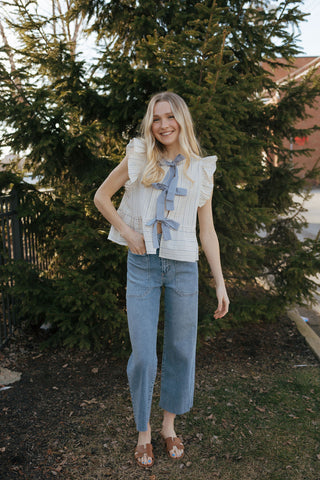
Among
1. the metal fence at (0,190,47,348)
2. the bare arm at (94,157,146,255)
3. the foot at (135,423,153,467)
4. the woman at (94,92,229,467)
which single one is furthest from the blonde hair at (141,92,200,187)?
the metal fence at (0,190,47,348)

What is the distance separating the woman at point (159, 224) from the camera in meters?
2.27

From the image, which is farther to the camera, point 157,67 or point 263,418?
point 157,67

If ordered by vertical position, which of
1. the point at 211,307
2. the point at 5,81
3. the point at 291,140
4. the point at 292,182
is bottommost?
the point at 211,307

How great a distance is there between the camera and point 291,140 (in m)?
4.99

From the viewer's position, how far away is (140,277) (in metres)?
2.29

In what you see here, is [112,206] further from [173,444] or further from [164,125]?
[173,444]

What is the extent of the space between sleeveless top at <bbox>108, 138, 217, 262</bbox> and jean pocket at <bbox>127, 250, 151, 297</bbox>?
0.09 m

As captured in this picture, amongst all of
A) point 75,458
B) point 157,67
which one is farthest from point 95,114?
point 75,458

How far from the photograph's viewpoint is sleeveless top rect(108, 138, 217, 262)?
2.26m

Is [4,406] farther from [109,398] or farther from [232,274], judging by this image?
[232,274]

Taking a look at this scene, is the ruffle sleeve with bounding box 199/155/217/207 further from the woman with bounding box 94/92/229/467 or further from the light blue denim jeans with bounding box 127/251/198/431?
the light blue denim jeans with bounding box 127/251/198/431

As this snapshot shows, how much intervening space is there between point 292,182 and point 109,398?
3217 millimetres

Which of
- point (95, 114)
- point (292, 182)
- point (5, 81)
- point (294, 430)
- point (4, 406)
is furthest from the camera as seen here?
point (292, 182)

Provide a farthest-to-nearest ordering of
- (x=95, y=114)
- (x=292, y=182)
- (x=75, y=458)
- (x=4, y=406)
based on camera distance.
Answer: (x=292, y=182)
(x=95, y=114)
(x=4, y=406)
(x=75, y=458)
